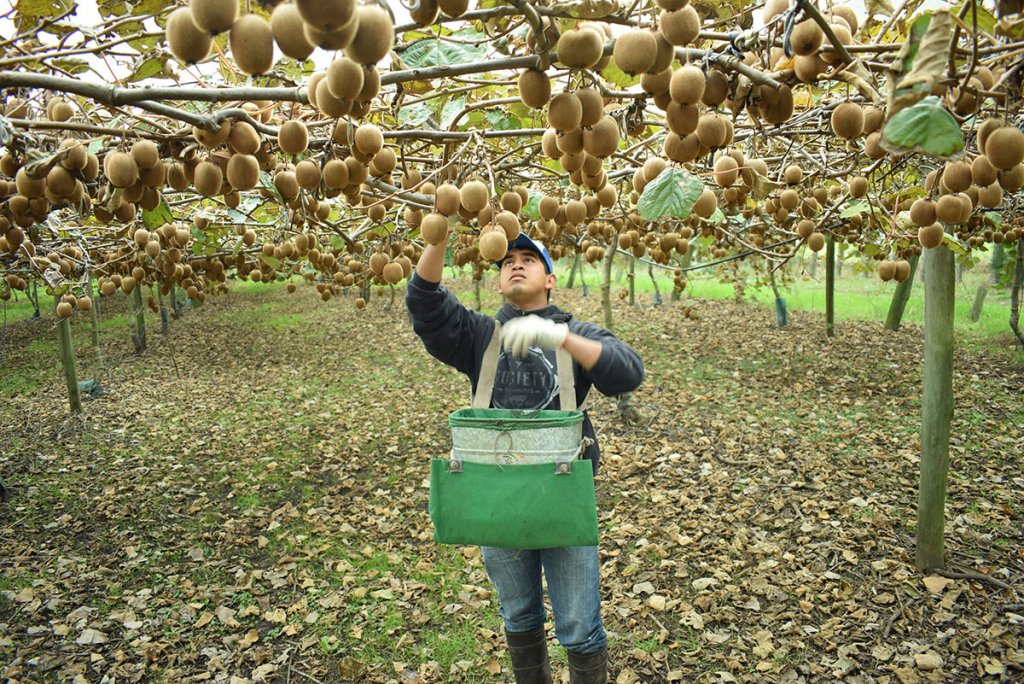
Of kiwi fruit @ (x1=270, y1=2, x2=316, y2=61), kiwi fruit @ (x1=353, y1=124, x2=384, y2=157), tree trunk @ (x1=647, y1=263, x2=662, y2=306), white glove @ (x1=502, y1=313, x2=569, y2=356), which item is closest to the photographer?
kiwi fruit @ (x1=270, y1=2, x2=316, y2=61)

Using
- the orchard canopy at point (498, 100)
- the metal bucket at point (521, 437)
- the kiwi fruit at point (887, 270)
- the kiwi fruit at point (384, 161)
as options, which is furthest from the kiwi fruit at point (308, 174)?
the kiwi fruit at point (887, 270)

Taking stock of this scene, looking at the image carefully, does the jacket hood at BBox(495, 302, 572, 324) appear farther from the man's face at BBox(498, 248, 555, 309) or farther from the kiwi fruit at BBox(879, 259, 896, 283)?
the kiwi fruit at BBox(879, 259, 896, 283)

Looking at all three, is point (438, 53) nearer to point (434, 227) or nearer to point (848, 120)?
point (434, 227)

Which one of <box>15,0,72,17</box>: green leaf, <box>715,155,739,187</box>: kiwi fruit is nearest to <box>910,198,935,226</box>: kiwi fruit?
<box>715,155,739,187</box>: kiwi fruit

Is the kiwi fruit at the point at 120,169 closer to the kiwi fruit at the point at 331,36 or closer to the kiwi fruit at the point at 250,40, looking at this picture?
the kiwi fruit at the point at 250,40

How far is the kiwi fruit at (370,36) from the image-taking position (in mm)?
781

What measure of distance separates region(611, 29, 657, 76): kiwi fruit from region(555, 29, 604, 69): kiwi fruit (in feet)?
0.13

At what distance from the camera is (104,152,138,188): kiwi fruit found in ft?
4.82

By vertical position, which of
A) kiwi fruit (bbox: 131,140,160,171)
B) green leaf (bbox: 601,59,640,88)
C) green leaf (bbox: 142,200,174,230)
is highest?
green leaf (bbox: 601,59,640,88)

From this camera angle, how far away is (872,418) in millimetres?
6867

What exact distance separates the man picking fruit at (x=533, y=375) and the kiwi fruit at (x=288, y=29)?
1335 mm

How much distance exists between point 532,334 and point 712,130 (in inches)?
34.3

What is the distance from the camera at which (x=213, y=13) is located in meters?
0.82

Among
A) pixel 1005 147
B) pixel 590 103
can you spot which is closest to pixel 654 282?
pixel 1005 147
